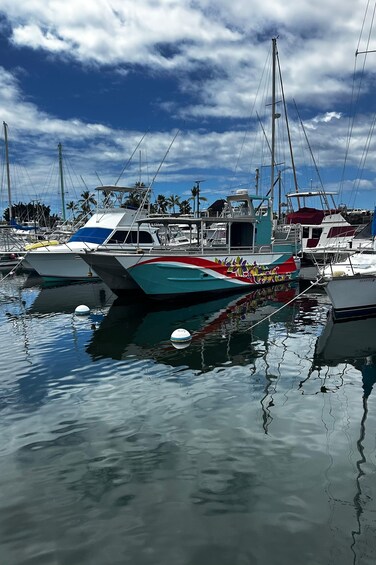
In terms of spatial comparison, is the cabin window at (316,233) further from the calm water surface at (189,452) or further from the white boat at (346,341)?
the calm water surface at (189,452)

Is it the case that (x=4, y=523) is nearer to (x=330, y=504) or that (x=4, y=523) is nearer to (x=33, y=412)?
(x=33, y=412)

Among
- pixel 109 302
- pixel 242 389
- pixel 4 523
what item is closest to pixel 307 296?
pixel 109 302

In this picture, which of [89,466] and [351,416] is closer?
[89,466]

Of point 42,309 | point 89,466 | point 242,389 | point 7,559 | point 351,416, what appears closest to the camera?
point 7,559

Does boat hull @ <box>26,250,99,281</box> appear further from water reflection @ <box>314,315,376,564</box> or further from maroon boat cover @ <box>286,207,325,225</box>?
maroon boat cover @ <box>286,207,325,225</box>

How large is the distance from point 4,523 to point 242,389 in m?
4.47

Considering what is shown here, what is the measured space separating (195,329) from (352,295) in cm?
535

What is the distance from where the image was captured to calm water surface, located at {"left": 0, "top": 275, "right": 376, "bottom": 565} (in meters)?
3.70

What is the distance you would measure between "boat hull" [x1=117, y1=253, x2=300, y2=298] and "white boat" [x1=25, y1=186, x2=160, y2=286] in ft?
13.5

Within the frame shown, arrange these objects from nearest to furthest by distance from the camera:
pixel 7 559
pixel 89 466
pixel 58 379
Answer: pixel 7 559 → pixel 89 466 → pixel 58 379

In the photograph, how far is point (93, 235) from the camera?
21031 mm

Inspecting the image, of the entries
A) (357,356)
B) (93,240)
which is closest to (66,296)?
(93,240)

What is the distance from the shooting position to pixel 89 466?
16.0ft

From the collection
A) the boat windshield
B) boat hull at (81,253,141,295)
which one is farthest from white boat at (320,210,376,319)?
the boat windshield
